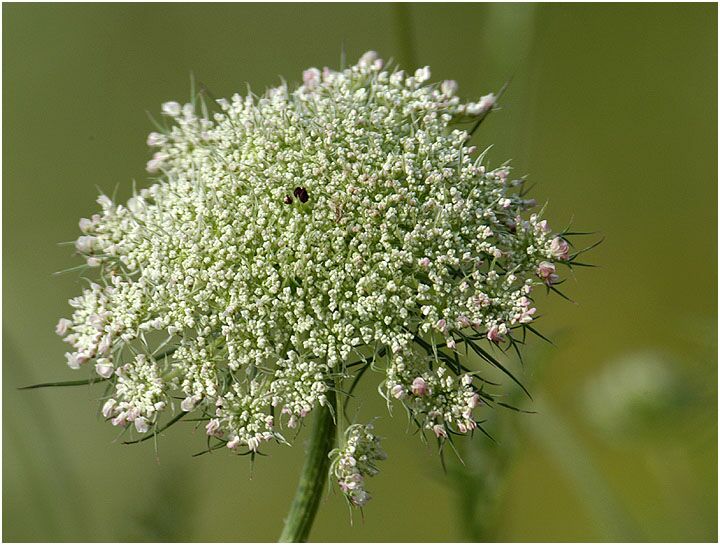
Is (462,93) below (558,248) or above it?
above

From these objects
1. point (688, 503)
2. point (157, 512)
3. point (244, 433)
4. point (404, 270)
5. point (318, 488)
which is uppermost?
point (404, 270)

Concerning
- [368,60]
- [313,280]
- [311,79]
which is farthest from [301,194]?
[368,60]

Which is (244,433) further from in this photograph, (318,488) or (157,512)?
(157,512)

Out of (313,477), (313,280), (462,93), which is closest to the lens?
(313,280)

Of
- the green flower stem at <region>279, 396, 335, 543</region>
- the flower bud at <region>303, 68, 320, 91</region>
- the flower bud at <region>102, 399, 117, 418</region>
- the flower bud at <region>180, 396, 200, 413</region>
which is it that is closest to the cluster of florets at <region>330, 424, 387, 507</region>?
the green flower stem at <region>279, 396, 335, 543</region>

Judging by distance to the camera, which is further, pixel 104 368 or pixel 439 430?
pixel 104 368

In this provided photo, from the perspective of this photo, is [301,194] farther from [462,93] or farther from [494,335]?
[462,93]

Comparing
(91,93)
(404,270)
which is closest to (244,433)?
(404,270)

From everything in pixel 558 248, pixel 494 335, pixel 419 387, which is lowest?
pixel 419 387
